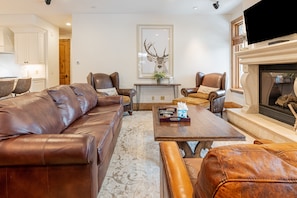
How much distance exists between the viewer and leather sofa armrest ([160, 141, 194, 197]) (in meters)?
0.97

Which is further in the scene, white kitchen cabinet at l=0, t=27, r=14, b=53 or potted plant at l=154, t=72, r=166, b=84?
white kitchen cabinet at l=0, t=27, r=14, b=53

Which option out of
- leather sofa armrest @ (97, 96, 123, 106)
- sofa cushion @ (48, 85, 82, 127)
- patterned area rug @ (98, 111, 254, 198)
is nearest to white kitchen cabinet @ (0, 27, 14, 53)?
leather sofa armrest @ (97, 96, 123, 106)

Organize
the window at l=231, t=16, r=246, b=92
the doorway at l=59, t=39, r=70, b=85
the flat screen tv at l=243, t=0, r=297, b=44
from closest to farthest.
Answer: the flat screen tv at l=243, t=0, r=297, b=44 → the window at l=231, t=16, r=246, b=92 → the doorway at l=59, t=39, r=70, b=85

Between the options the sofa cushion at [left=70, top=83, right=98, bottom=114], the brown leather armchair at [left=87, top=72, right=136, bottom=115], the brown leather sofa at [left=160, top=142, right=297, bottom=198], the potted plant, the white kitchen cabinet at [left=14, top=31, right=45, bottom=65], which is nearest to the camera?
the brown leather sofa at [left=160, top=142, right=297, bottom=198]

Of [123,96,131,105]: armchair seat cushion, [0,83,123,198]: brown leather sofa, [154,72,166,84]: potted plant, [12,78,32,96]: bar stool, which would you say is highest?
[154,72,166,84]: potted plant

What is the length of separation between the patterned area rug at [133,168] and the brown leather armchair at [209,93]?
1.35 metres

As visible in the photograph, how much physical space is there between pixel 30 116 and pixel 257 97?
4.00 meters

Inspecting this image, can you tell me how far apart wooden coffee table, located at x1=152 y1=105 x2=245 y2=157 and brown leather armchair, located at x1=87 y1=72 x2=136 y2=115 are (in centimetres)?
260

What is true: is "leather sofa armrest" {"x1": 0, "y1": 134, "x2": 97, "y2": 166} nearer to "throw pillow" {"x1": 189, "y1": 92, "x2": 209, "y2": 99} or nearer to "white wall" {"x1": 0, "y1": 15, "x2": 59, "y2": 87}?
"throw pillow" {"x1": 189, "y1": 92, "x2": 209, "y2": 99}

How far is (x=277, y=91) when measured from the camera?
13.5ft

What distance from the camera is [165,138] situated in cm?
243

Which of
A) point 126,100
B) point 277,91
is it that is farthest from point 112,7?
point 277,91

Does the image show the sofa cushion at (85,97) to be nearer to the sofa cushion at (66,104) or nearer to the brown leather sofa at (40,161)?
the sofa cushion at (66,104)


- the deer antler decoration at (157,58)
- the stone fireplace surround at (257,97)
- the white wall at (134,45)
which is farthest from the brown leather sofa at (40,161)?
the deer antler decoration at (157,58)
